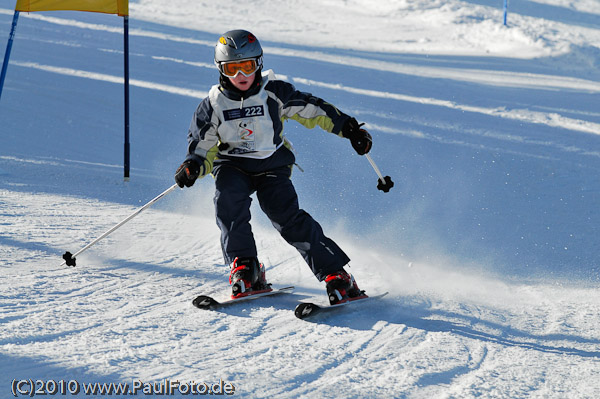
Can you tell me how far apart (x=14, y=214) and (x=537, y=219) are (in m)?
4.44

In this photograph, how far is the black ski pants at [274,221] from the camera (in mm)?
3826

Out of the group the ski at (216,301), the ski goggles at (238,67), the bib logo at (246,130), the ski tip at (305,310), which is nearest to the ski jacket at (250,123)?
the bib logo at (246,130)

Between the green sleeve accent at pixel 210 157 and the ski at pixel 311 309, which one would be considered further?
the green sleeve accent at pixel 210 157

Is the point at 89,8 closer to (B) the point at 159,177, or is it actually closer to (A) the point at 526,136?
(B) the point at 159,177

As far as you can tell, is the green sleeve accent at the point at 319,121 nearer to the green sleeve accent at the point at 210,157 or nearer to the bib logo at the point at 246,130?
the bib logo at the point at 246,130

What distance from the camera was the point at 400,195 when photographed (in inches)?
265

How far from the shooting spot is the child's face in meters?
3.84

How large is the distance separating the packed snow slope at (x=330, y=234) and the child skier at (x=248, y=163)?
267 mm

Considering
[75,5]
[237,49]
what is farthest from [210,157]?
[75,5]

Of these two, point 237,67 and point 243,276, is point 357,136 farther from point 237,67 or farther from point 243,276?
point 243,276

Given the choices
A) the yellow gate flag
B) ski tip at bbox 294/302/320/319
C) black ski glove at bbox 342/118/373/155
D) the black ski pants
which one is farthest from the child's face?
the yellow gate flag

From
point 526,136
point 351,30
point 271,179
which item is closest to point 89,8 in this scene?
point 271,179

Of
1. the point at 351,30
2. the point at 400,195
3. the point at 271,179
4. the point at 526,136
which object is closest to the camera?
the point at 271,179

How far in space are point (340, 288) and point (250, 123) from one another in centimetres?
109
